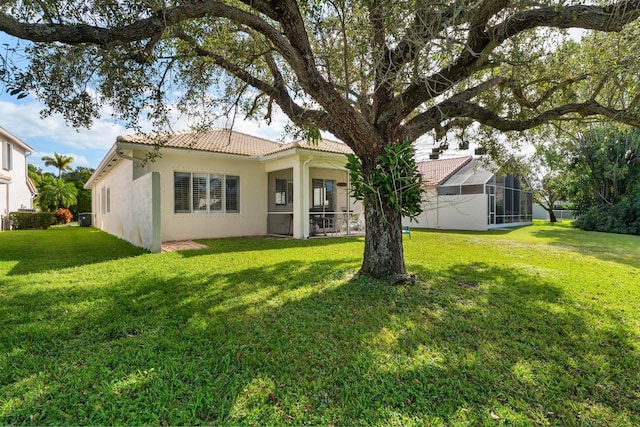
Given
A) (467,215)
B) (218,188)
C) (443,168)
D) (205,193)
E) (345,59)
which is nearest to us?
(345,59)

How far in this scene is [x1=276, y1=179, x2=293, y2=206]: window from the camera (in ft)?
52.2

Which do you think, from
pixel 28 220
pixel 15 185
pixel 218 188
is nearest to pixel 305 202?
pixel 218 188

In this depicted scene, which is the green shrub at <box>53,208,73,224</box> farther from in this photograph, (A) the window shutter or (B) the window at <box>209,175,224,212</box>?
(B) the window at <box>209,175,224,212</box>

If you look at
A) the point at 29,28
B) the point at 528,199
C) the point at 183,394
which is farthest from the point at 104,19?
the point at 528,199

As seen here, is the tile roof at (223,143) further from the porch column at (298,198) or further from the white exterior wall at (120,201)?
the white exterior wall at (120,201)

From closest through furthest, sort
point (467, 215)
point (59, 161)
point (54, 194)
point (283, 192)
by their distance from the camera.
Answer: point (283, 192), point (467, 215), point (54, 194), point (59, 161)

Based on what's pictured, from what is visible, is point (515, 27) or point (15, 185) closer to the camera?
point (515, 27)

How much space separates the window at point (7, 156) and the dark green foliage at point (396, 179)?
84.0 ft

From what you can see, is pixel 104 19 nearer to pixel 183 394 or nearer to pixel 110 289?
pixel 110 289

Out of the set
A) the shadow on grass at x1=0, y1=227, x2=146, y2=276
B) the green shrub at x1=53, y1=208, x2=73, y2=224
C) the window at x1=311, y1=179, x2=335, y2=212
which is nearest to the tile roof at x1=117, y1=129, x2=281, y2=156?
the window at x1=311, y1=179, x2=335, y2=212

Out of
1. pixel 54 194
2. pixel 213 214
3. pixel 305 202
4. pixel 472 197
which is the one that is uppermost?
pixel 54 194

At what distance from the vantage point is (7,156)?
69.3 ft

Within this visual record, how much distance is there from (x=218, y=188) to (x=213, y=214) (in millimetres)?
1152

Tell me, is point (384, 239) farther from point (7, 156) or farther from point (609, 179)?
point (7, 156)
